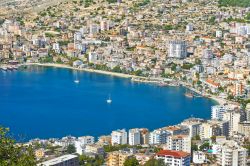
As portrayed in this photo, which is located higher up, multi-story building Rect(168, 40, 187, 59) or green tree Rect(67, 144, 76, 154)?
multi-story building Rect(168, 40, 187, 59)

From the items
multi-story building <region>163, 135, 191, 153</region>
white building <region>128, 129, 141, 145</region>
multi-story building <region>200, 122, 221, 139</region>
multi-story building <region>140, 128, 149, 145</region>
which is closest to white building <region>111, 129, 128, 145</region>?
white building <region>128, 129, 141, 145</region>

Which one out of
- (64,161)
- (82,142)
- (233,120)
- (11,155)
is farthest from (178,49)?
(11,155)

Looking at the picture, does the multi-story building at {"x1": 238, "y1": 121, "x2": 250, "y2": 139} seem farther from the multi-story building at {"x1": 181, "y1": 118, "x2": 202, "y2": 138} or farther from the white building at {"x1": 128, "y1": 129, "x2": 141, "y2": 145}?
the white building at {"x1": 128, "y1": 129, "x2": 141, "y2": 145}

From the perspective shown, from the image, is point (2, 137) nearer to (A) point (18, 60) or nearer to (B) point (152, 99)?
(B) point (152, 99)

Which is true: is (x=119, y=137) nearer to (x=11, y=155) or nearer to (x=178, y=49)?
(x=11, y=155)

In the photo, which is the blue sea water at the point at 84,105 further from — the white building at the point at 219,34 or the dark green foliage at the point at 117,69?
the white building at the point at 219,34
